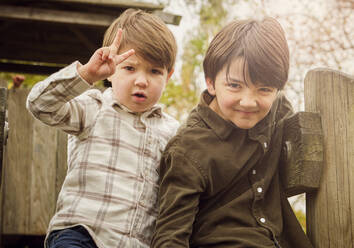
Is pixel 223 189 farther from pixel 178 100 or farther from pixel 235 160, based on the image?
pixel 178 100

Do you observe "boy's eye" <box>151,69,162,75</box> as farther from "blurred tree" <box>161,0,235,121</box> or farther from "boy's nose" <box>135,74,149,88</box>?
"blurred tree" <box>161,0,235,121</box>

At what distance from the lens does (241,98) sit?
6.35 feet

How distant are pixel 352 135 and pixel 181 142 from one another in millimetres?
748

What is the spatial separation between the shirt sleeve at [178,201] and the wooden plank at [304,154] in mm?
421

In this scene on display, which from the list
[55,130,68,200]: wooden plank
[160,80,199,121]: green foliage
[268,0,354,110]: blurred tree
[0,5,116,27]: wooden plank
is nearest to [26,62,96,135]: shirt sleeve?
[55,130,68,200]: wooden plank

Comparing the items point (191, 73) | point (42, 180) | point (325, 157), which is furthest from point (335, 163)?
point (191, 73)

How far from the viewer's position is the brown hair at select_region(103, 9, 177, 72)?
2166 mm

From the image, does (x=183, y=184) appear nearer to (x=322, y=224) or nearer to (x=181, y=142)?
(x=181, y=142)

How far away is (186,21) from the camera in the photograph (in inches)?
473

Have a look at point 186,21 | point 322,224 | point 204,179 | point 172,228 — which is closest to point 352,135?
point 322,224

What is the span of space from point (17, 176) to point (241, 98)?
249 cm

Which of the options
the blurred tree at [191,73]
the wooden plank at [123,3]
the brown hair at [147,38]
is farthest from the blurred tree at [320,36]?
the brown hair at [147,38]

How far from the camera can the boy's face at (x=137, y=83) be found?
214 centimetres

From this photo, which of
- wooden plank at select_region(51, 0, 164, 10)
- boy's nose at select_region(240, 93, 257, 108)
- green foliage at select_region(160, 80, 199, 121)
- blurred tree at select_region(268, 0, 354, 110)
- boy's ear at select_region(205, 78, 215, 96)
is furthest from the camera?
green foliage at select_region(160, 80, 199, 121)
